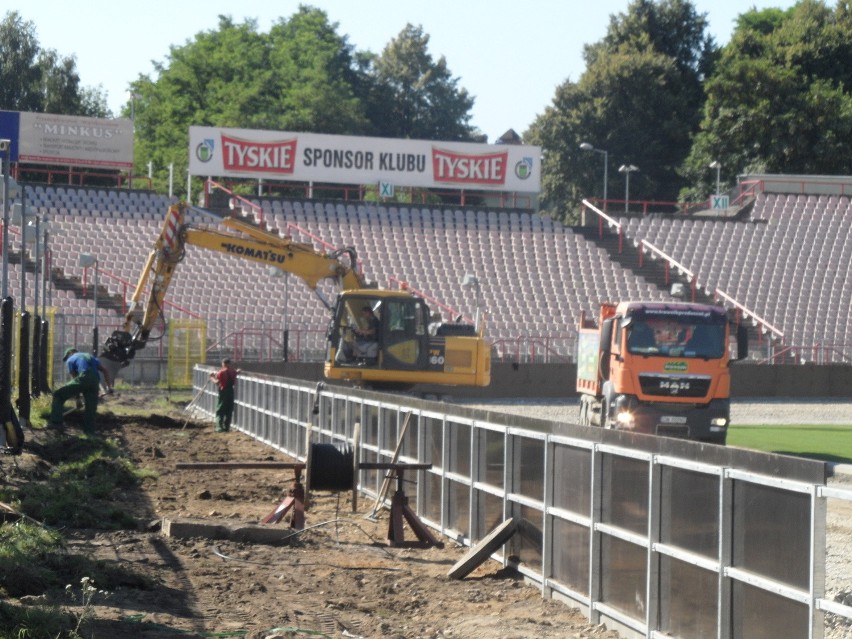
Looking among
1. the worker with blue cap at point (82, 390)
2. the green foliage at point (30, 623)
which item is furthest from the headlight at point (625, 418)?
the green foliage at point (30, 623)

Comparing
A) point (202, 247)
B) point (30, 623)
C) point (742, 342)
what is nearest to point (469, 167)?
point (202, 247)

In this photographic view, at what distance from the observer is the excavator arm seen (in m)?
31.1

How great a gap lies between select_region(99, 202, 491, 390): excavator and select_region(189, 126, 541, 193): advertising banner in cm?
2330

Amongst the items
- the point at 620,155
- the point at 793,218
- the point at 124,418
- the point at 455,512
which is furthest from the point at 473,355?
the point at 620,155

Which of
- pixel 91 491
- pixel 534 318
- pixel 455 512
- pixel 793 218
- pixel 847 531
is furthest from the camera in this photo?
pixel 793 218

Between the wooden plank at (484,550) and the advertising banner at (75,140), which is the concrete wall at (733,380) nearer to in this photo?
the advertising banner at (75,140)

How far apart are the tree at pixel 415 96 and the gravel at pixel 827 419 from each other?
5601 cm

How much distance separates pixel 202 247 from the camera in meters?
32.2

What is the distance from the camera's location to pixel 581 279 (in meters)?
51.3

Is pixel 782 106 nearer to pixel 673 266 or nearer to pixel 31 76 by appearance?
pixel 673 266

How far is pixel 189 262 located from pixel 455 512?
36.6 meters

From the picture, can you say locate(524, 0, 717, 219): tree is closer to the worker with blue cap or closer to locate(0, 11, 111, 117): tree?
locate(0, 11, 111, 117): tree

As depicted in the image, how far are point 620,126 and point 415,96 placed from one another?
21.8 metres

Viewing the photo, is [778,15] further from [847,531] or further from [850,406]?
[847,531]
